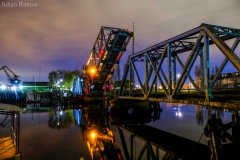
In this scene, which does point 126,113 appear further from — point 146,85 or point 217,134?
point 217,134

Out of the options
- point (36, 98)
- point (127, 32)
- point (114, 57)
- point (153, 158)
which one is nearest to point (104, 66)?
point (114, 57)

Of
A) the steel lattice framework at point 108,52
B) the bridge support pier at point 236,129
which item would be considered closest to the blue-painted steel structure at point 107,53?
the steel lattice framework at point 108,52

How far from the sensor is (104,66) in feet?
90.9

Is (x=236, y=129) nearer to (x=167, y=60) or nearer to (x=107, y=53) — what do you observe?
(x=167, y=60)

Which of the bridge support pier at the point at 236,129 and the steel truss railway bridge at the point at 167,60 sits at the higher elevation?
the steel truss railway bridge at the point at 167,60

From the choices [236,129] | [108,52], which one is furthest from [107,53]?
[236,129]

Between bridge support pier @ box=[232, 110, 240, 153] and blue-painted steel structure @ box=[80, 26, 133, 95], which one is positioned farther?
blue-painted steel structure @ box=[80, 26, 133, 95]

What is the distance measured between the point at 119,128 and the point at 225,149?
10.0 m

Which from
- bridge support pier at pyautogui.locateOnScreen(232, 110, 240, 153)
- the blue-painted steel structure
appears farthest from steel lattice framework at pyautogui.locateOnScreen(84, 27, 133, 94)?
bridge support pier at pyautogui.locateOnScreen(232, 110, 240, 153)

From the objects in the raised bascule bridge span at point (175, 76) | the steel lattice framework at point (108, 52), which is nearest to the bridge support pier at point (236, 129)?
the raised bascule bridge span at point (175, 76)

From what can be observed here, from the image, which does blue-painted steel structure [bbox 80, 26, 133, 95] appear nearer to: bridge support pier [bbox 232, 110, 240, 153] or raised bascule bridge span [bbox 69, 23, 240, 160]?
raised bascule bridge span [bbox 69, 23, 240, 160]

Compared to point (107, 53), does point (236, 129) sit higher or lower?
lower

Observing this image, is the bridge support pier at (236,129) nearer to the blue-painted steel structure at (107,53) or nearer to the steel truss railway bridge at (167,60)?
the steel truss railway bridge at (167,60)

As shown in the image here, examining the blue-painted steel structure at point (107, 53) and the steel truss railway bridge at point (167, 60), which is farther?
the blue-painted steel structure at point (107, 53)
